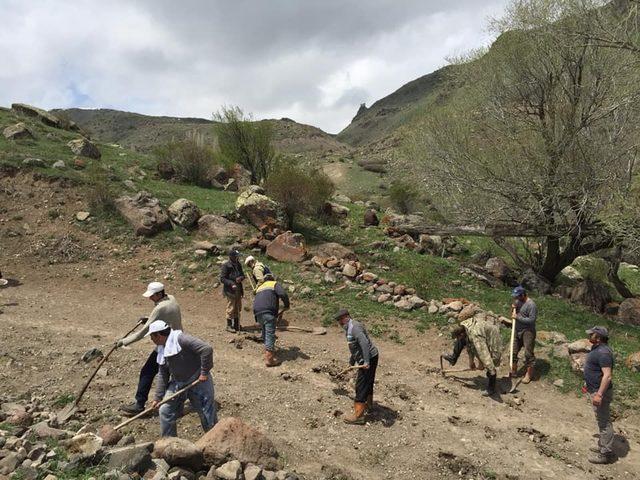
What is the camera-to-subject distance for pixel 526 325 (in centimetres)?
875

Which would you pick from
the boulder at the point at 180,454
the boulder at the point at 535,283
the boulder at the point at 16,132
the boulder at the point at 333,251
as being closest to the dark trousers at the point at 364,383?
the boulder at the point at 180,454

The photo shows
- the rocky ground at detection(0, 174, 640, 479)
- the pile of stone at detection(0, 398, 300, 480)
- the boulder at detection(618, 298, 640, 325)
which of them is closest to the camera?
the pile of stone at detection(0, 398, 300, 480)

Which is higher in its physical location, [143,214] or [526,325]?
[143,214]

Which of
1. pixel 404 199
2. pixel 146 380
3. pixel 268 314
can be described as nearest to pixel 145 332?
pixel 146 380

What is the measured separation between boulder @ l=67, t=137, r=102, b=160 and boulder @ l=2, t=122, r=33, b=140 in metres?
1.81

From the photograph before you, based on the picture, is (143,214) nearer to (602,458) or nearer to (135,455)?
(135,455)

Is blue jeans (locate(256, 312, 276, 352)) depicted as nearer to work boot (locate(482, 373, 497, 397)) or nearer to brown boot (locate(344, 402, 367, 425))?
Result: brown boot (locate(344, 402, 367, 425))

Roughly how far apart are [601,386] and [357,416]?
3.35 m

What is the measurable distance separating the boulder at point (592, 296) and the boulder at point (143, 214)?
516 inches

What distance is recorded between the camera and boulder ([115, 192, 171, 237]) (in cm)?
1567

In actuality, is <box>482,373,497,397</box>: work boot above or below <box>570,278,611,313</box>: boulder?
below

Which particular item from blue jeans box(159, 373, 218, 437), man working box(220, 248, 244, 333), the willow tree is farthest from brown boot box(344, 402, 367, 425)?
the willow tree

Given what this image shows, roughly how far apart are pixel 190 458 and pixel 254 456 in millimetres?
757

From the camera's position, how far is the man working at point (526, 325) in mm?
8664
